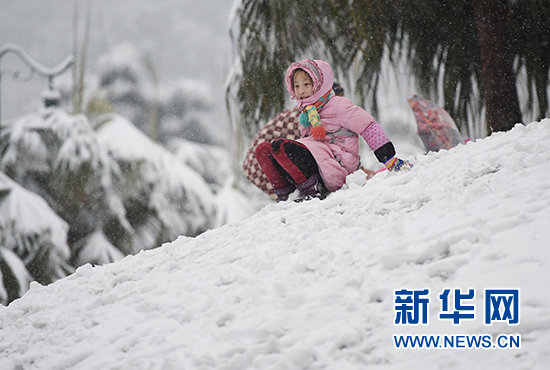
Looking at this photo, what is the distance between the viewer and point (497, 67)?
140 inches

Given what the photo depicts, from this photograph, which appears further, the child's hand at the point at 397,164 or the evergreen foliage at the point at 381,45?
the evergreen foliage at the point at 381,45

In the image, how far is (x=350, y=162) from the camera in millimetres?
2555

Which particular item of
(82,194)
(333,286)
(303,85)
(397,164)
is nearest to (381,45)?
(303,85)

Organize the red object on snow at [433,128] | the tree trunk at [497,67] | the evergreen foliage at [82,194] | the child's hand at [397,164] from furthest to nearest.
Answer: the evergreen foliage at [82,194]
the tree trunk at [497,67]
the red object on snow at [433,128]
the child's hand at [397,164]

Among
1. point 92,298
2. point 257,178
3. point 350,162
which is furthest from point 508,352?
point 257,178

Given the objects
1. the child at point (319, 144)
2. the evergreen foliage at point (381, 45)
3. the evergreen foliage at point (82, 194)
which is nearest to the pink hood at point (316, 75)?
the child at point (319, 144)

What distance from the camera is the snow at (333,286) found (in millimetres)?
1058

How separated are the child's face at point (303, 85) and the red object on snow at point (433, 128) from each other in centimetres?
124

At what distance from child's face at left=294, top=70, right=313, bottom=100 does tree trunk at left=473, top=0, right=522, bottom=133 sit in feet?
5.64

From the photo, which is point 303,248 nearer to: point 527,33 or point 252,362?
point 252,362

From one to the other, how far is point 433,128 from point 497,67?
2.44 ft

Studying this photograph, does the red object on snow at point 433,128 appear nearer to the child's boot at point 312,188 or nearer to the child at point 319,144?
the child at point 319,144

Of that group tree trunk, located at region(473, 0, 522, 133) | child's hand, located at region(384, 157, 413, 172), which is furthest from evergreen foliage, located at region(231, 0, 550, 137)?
child's hand, located at region(384, 157, 413, 172)

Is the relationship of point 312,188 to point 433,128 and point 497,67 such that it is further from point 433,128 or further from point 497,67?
point 497,67
